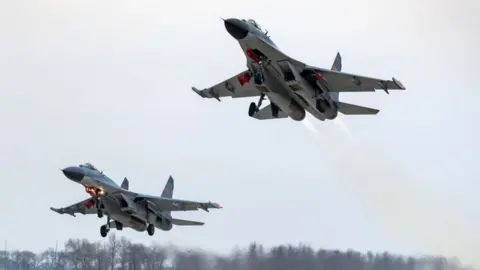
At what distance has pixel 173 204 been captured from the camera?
4938cm

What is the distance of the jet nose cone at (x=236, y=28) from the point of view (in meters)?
36.2

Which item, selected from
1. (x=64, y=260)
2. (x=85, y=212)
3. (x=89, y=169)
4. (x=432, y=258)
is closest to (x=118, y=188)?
(x=89, y=169)

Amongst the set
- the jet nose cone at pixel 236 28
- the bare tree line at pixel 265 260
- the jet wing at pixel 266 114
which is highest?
the jet nose cone at pixel 236 28

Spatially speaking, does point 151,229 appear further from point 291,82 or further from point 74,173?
point 291,82

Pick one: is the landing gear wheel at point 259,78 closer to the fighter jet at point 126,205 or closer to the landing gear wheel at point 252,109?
the landing gear wheel at point 252,109

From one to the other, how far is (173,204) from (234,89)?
921cm

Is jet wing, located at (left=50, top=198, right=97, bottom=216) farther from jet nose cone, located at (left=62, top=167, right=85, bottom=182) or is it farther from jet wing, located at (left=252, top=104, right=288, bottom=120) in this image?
jet wing, located at (left=252, top=104, right=288, bottom=120)

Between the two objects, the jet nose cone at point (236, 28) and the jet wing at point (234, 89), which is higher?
the jet nose cone at point (236, 28)

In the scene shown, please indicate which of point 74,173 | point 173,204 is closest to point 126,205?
point 173,204

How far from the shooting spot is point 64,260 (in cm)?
7000

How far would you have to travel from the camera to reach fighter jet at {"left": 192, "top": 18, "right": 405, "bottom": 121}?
37.0 m

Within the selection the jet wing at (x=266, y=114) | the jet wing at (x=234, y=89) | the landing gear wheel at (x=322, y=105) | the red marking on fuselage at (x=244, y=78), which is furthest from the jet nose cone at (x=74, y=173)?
the landing gear wheel at (x=322, y=105)

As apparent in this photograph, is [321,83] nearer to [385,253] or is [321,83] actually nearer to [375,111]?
[375,111]

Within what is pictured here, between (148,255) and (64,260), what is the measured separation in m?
14.1
